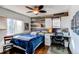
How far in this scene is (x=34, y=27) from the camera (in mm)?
1532

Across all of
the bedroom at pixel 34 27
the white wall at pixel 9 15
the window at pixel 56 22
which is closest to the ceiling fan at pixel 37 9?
the bedroom at pixel 34 27

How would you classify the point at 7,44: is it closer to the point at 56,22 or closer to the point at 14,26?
the point at 14,26

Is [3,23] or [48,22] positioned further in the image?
[48,22]

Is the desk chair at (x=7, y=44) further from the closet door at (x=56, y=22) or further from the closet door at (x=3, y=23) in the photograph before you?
the closet door at (x=56, y=22)

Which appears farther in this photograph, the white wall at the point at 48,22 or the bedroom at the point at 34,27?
the white wall at the point at 48,22

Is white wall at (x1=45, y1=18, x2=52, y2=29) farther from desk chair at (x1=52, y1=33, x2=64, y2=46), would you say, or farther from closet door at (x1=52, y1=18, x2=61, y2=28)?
desk chair at (x1=52, y1=33, x2=64, y2=46)

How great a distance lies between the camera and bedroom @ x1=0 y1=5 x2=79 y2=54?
1.35 metres

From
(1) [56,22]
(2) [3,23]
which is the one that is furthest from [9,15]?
(1) [56,22]

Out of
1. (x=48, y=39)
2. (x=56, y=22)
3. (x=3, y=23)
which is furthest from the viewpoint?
(x=48, y=39)

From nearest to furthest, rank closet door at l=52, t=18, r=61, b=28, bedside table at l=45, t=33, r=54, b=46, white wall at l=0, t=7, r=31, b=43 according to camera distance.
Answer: white wall at l=0, t=7, r=31, b=43 < closet door at l=52, t=18, r=61, b=28 < bedside table at l=45, t=33, r=54, b=46

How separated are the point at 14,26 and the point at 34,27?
344 mm

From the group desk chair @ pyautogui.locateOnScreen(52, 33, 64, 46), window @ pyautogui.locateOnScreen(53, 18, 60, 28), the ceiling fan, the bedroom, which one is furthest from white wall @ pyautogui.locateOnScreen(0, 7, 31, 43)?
desk chair @ pyautogui.locateOnScreen(52, 33, 64, 46)

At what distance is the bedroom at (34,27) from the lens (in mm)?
1347
